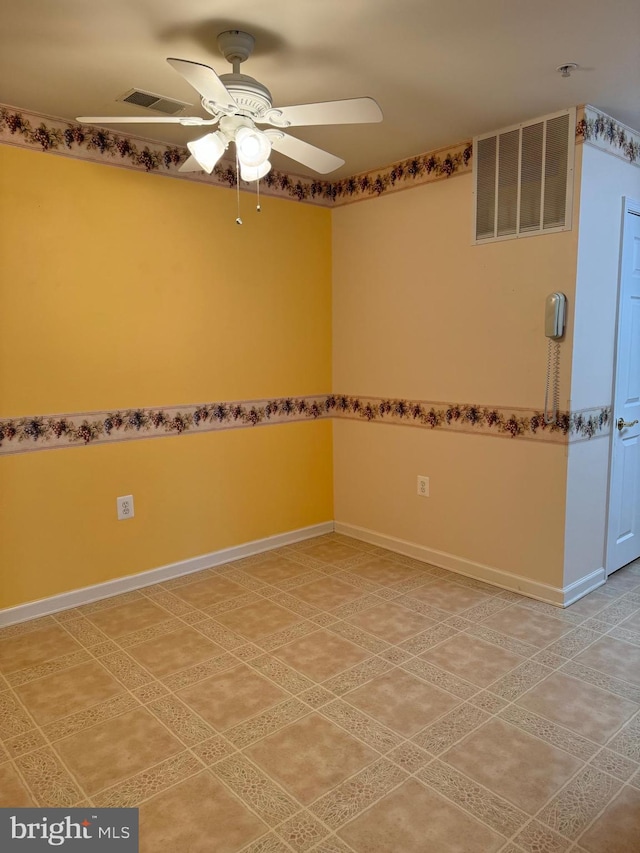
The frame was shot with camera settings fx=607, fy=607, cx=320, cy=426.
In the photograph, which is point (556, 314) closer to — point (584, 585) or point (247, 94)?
point (584, 585)

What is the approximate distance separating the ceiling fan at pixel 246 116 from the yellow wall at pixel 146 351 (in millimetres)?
1011

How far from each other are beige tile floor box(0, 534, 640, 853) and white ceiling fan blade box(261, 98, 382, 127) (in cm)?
203

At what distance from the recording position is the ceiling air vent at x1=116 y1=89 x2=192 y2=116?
257cm

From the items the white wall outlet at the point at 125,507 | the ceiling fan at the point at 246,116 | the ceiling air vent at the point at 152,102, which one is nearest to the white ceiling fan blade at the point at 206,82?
the ceiling fan at the point at 246,116

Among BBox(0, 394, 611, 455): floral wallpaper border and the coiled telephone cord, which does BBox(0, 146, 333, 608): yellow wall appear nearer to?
BBox(0, 394, 611, 455): floral wallpaper border

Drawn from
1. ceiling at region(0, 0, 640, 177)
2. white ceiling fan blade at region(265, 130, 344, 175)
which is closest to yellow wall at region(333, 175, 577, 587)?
ceiling at region(0, 0, 640, 177)

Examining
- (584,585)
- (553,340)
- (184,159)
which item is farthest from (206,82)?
(584,585)

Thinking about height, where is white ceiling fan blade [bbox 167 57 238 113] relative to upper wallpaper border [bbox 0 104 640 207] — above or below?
below

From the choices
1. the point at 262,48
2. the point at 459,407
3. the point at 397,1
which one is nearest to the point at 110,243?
the point at 262,48

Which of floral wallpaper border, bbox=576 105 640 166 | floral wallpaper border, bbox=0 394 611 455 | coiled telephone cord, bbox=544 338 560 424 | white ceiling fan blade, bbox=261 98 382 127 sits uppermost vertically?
floral wallpaper border, bbox=576 105 640 166

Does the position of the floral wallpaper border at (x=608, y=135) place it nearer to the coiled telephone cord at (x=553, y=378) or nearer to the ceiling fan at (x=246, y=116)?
the coiled telephone cord at (x=553, y=378)

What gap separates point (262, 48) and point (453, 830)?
2591mm

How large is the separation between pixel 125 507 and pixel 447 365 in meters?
1.93

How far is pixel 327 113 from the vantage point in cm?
195
